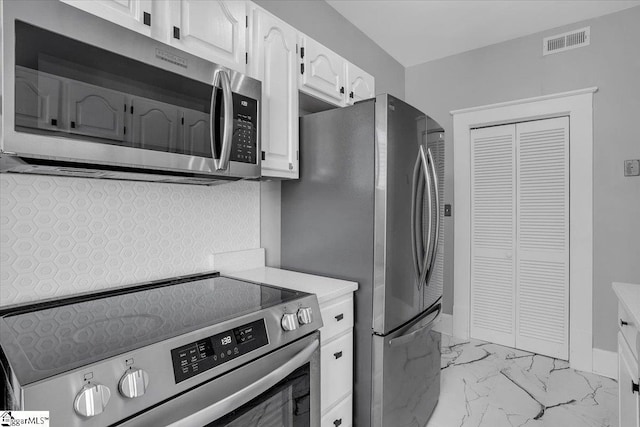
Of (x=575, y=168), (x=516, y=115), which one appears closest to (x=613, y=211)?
(x=575, y=168)

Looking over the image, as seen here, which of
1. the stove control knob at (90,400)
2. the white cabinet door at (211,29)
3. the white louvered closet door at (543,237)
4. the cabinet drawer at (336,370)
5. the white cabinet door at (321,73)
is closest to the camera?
the stove control knob at (90,400)

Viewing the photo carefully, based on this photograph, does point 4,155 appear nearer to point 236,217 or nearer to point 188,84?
point 188,84

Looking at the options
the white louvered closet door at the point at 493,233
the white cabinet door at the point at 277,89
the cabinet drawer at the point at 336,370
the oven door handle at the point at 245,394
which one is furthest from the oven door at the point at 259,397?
the white louvered closet door at the point at 493,233

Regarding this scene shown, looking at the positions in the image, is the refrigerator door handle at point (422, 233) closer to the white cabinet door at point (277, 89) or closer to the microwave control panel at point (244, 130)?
the white cabinet door at point (277, 89)

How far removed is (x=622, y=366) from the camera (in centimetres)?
155

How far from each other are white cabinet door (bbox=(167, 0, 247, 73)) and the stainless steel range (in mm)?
995

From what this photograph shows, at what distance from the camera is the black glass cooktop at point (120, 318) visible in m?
0.83

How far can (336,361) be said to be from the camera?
5.19 ft

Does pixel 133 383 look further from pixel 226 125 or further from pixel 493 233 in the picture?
pixel 493 233

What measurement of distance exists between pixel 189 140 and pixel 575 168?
9.96 ft

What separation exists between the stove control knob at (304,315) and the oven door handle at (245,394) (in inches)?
4.0

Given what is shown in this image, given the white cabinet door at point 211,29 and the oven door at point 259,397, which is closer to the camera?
the oven door at point 259,397

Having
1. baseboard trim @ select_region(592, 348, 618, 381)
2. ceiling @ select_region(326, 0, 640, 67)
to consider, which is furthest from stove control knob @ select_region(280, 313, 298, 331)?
baseboard trim @ select_region(592, 348, 618, 381)

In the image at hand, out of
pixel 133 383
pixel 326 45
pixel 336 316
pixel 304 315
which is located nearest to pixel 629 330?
pixel 336 316
